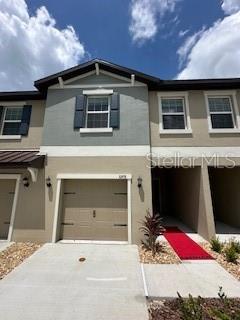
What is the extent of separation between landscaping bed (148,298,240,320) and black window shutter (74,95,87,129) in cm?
707

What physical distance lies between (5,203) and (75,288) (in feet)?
19.3

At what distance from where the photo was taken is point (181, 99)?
30.3 ft

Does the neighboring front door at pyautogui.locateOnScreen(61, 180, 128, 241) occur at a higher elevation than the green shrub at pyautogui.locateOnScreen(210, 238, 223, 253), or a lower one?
higher

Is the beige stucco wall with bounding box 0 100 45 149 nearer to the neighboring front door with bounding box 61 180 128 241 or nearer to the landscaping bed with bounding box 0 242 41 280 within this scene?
the neighboring front door with bounding box 61 180 128 241

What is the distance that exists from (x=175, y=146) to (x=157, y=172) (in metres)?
6.85

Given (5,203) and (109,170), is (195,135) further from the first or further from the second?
(5,203)

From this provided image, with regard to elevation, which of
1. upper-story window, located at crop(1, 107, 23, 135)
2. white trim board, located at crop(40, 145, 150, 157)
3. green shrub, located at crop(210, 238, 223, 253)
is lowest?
green shrub, located at crop(210, 238, 223, 253)

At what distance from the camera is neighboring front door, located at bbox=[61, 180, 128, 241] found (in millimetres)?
7992

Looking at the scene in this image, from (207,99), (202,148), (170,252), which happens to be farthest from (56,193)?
(207,99)

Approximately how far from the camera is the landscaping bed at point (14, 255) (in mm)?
5621

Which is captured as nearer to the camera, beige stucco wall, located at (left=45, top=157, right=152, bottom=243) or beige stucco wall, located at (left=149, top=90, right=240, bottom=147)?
beige stucco wall, located at (left=45, top=157, right=152, bottom=243)

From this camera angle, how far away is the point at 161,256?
632 centimetres

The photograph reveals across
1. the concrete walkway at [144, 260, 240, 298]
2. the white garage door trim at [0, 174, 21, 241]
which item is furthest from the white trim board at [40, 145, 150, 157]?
the concrete walkway at [144, 260, 240, 298]

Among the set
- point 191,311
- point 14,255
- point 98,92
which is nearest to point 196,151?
point 98,92
